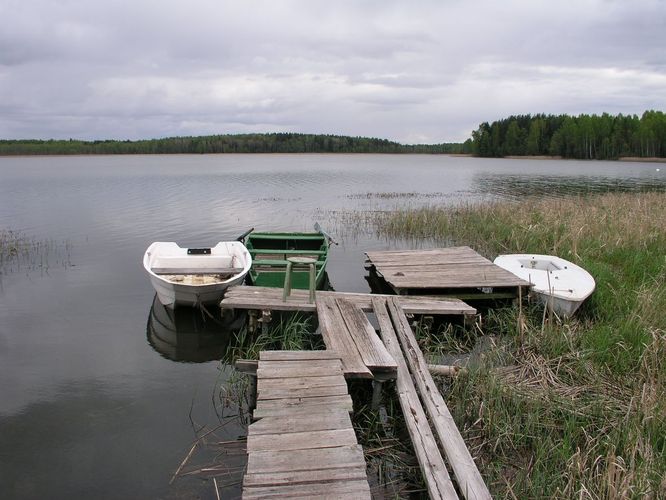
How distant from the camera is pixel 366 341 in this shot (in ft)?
18.8

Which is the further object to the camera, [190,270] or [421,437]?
[190,270]

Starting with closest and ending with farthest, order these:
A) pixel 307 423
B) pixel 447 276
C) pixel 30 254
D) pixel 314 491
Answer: pixel 314 491, pixel 307 423, pixel 447 276, pixel 30 254

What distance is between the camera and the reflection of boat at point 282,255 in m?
9.08

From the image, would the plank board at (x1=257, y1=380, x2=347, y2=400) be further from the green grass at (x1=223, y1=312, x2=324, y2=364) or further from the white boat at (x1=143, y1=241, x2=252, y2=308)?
the white boat at (x1=143, y1=241, x2=252, y2=308)

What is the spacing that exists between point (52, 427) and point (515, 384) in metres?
5.09

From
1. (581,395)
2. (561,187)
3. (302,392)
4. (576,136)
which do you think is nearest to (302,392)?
(302,392)

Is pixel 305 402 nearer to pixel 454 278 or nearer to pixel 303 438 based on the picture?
pixel 303 438

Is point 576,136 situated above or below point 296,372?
above

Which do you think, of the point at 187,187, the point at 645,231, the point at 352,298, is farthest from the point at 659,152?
the point at 352,298

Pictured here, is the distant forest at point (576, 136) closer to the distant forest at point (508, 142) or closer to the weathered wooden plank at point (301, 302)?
the distant forest at point (508, 142)

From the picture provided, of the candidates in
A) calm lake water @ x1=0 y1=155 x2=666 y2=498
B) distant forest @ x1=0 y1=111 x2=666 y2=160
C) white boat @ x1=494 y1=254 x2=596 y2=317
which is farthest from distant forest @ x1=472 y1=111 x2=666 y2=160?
white boat @ x1=494 y1=254 x2=596 y2=317

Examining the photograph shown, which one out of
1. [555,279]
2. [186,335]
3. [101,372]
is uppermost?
[555,279]

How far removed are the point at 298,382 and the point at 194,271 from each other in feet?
17.4

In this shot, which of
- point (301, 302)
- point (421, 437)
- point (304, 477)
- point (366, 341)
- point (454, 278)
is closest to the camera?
point (304, 477)
